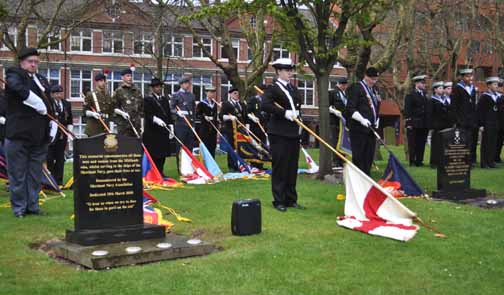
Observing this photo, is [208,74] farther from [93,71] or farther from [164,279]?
[164,279]

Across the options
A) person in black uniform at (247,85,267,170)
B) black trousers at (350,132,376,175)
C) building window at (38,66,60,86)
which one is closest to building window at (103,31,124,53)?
building window at (38,66,60,86)

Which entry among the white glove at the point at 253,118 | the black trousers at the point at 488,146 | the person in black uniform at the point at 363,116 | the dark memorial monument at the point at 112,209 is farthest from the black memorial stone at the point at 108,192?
the black trousers at the point at 488,146

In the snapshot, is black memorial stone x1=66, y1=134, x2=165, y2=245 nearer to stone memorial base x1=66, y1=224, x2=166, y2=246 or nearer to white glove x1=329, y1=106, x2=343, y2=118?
stone memorial base x1=66, y1=224, x2=166, y2=246

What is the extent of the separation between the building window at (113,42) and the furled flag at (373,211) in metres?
45.1

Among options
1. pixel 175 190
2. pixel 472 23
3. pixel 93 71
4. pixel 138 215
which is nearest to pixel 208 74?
pixel 93 71

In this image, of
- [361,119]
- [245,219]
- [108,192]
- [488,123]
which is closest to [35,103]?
[108,192]

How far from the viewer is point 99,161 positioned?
7266 millimetres

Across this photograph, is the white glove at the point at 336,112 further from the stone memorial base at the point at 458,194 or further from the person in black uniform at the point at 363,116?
the stone memorial base at the point at 458,194

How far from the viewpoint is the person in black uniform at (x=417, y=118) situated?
1747 cm

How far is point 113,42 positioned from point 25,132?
154 ft

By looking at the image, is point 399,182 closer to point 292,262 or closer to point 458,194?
point 458,194

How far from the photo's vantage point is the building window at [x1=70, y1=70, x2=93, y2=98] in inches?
2203

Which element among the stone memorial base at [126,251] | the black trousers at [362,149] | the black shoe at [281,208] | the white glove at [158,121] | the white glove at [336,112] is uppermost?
the white glove at [336,112]

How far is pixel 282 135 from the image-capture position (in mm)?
9625
